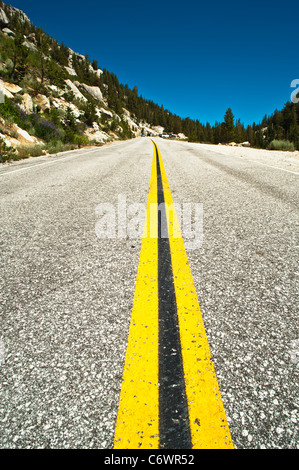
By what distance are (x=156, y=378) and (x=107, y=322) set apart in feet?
1.40

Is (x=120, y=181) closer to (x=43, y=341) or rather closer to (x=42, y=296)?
(x=42, y=296)

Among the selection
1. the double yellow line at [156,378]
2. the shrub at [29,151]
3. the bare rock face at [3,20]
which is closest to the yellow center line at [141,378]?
the double yellow line at [156,378]

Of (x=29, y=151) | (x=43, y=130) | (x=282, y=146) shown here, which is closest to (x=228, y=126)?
(x=282, y=146)

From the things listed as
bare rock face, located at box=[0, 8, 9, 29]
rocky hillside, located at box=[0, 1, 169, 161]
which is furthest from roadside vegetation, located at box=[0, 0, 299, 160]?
bare rock face, located at box=[0, 8, 9, 29]

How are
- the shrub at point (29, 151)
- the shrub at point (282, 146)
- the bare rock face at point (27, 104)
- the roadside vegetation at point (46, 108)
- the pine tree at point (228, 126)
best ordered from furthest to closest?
the pine tree at point (228, 126), the bare rock face at point (27, 104), the shrub at point (282, 146), the roadside vegetation at point (46, 108), the shrub at point (29, 151)

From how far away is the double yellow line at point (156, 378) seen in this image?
2.69ft

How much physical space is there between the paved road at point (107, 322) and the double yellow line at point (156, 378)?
0.04 metres

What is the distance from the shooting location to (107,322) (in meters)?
1.32

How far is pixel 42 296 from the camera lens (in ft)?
5.08

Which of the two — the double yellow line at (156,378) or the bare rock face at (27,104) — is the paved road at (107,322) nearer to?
the double yellow line at (156,378)

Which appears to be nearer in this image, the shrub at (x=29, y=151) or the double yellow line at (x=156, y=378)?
the double yellow line at (x=156, y=378)

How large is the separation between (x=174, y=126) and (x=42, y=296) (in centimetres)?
13281

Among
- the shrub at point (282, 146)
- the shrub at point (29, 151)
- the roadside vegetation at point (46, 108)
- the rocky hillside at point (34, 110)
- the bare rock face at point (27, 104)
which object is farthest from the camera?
the bare rock face at point (27, 104)

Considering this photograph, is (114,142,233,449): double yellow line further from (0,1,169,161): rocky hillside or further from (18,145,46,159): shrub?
(18,145,46,159): shrub
